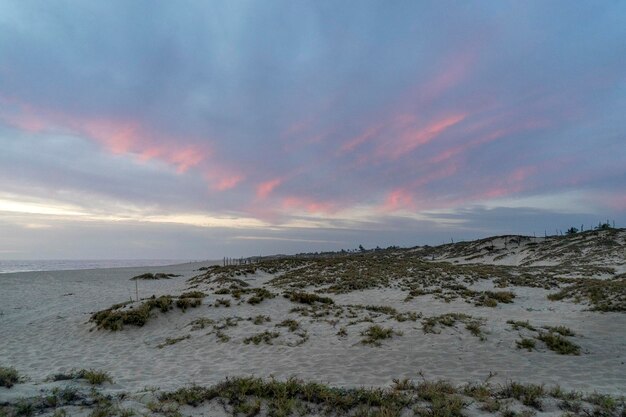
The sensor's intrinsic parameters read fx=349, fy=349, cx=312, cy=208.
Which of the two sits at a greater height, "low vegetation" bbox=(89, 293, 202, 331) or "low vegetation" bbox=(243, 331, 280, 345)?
"low vegetation" bbox=(89, 293, 202, 331)

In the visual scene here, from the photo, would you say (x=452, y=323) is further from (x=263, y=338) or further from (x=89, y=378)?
(x=89, y=378)

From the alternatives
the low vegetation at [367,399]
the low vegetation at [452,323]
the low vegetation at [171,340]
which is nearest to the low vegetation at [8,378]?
the low vegetation at [367,399]

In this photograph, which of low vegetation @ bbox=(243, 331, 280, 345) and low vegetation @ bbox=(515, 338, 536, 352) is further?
low vegetation @ bbox=(243, 331, 280, 345)

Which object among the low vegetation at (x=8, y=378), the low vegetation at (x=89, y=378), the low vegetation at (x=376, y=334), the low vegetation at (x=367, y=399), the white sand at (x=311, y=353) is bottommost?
the white sand at (x=311, y=353)

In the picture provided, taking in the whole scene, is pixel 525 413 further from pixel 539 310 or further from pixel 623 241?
pixel 623 241

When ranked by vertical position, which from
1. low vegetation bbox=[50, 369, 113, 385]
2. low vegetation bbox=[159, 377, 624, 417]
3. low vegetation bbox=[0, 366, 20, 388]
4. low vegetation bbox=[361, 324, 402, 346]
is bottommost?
low vegetation bbox=[361, 324, 402, 346]

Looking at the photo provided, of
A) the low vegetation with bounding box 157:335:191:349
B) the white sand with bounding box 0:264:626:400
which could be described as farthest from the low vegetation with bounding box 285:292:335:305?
the low vegetation with bounding box 157:335:191:349

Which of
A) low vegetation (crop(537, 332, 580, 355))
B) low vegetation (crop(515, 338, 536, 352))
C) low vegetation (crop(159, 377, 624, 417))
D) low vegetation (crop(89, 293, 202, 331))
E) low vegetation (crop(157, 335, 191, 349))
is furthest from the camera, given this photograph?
low vegetation (crop(89, 293, 202, 331))

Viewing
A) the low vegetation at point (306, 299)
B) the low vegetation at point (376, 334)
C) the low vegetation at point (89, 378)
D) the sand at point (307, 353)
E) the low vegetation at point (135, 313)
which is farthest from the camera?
the low vegetation at point (306, 299)

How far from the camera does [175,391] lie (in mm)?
7441

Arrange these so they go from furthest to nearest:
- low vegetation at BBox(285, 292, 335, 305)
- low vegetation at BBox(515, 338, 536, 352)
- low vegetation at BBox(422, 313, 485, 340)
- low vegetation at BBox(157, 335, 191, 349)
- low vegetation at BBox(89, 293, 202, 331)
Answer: low vegetation at BBox(285, 292, 335, 305), low vegetation at BBox(89, 293, 202, 331), low vegetation at BBox(157, 335, 191, 349), low vegetation at BBox(422, 313, 485, 340), low vegetation at BBox(515, 338, 536, 352)

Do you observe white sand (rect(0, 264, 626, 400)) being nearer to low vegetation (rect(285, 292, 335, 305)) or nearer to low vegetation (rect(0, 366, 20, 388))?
low vegetation (rect(0, 366, 20, 388))

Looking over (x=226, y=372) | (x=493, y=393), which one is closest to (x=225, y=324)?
(x=226, y=372)

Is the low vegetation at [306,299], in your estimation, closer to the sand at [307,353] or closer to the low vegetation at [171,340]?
the sand at [307,353]
